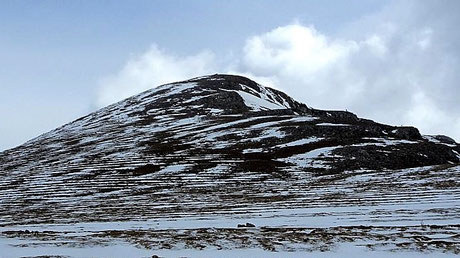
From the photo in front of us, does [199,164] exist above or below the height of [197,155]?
below

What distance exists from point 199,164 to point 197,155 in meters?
7.17

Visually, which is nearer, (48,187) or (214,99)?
(48,187)

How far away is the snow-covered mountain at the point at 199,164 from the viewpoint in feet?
131

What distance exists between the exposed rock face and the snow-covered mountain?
179 millimetres

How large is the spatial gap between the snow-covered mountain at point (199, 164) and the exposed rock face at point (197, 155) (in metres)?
0.18

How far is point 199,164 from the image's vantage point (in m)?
67.7

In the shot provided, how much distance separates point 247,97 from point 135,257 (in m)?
133

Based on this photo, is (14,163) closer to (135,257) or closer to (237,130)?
(237,130)

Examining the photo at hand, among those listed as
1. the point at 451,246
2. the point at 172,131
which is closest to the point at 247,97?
the point at 172,131

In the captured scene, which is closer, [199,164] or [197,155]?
[199,164]

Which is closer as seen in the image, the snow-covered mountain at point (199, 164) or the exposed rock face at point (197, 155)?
the snow-covered mountain at point (199, 164)

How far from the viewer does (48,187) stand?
5950 cm

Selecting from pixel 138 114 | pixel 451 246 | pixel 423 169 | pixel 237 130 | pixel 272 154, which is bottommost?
pixel 451 246

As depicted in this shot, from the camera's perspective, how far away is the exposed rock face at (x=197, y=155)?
5656cm
